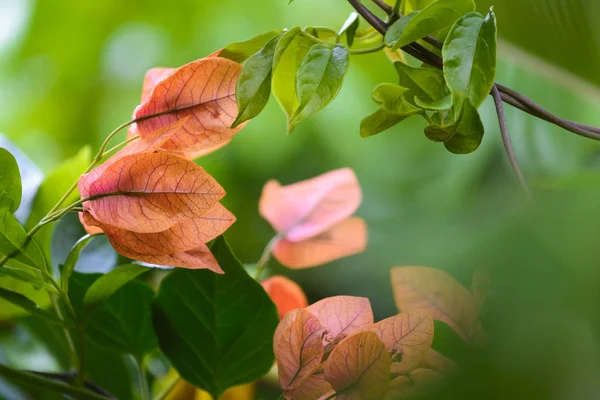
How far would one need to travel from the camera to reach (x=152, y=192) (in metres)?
0.23

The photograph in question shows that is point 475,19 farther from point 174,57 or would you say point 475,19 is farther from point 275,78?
point 174,57

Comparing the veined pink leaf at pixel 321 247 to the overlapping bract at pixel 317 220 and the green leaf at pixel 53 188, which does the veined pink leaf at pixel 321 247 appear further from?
the green leaf at pixel 53 188

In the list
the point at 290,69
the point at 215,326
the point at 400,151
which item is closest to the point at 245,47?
the point at 290,69

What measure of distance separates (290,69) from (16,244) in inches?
5.3

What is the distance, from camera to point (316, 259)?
378 mm

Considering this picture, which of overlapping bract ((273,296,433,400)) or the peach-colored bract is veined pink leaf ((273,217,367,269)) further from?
overlapping bract ((273,296,433,400))

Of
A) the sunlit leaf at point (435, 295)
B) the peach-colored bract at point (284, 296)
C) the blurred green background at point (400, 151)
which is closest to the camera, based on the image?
the blurred green background at point (400, 151)

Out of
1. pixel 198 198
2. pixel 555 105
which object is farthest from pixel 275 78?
pixel 555 105

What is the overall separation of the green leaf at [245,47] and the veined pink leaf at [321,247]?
0.51ft

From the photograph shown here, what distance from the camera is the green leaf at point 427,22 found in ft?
0.70

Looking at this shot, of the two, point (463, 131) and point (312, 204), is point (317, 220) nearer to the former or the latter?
point (312, 204)

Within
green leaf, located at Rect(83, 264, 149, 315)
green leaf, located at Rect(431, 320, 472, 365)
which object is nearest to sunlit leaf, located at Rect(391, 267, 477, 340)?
green leaf, located at Rect(431, 320, 472, 365)

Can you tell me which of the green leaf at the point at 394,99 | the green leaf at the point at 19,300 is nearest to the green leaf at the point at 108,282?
the green leaf at the point at 19,300

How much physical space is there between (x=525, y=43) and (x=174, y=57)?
628 millimetres
